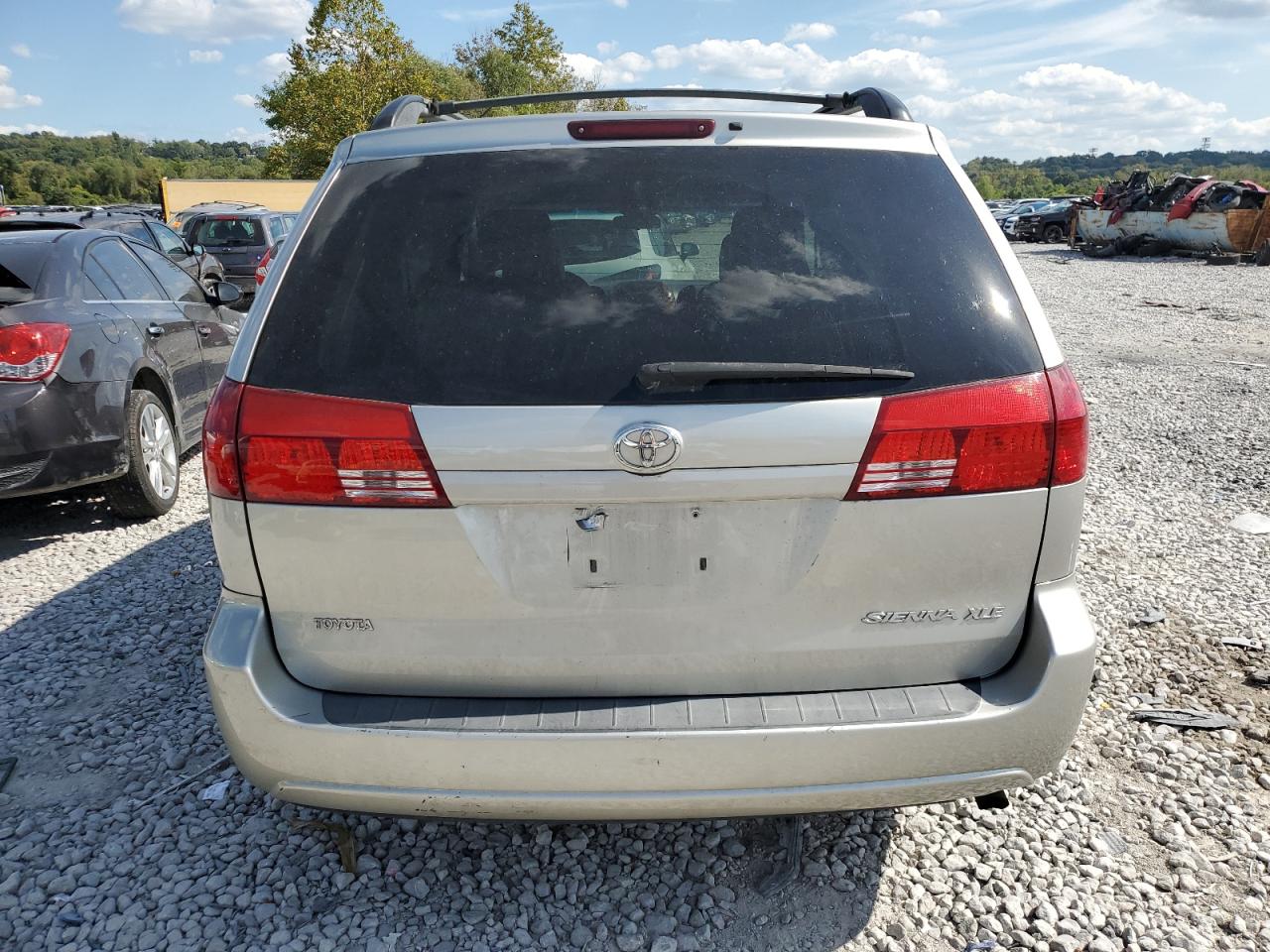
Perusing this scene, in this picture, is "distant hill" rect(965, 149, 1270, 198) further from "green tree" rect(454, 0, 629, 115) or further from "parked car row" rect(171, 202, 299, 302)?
"parked car row" rect(171, 202, 299, 302)

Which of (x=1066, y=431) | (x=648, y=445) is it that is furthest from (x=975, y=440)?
(x=648, y=445)

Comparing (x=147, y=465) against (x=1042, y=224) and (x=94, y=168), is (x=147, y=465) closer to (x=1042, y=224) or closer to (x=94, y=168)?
(x=1042, y=224)

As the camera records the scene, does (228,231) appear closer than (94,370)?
No

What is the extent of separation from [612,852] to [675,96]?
2.49 m

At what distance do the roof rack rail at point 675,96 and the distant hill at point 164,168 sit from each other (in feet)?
197

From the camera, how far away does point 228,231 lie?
17.8m

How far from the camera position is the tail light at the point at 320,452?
199 cm

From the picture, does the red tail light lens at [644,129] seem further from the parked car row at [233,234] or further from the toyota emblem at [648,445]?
the parked car row at [233,234]

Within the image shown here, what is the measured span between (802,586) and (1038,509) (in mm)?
555

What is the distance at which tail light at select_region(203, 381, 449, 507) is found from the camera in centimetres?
199

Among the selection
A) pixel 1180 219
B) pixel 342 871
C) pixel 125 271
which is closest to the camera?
pixel 342 871

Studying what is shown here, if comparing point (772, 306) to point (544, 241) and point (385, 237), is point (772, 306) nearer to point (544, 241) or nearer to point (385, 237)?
point (544, 241)

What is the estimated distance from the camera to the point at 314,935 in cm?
241

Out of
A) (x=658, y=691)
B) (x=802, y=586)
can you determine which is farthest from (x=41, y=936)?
(x=802, y=586)
